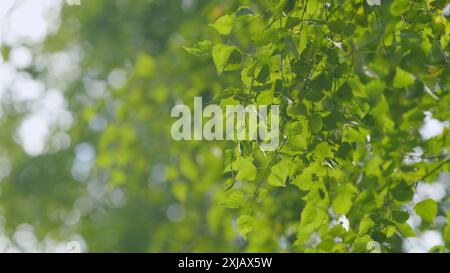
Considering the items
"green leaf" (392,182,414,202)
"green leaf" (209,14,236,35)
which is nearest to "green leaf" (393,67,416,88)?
"green leaf" (392,182,414,202)

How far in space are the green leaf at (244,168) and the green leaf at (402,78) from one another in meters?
0.47

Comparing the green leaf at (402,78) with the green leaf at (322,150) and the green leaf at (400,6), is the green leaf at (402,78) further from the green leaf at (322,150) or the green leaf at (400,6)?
the green leaf at (322,150)

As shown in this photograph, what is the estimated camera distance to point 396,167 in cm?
197

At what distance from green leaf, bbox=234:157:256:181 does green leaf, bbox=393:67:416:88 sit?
0.47 metres

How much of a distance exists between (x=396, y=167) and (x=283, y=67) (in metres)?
0.45

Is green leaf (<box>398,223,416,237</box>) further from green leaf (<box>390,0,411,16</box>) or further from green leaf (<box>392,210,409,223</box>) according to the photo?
green leaf (<box>390,0,411,16</box>)

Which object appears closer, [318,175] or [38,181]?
[318,175]

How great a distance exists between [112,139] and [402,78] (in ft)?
8.79

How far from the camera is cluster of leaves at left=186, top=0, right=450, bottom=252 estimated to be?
5.44 ft

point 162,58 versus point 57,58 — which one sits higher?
point 57,58

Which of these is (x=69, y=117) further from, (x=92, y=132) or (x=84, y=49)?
(x=84, y=49)

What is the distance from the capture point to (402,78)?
1942 mm

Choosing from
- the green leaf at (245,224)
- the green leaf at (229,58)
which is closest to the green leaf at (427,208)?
the green leaf at (245,224)
